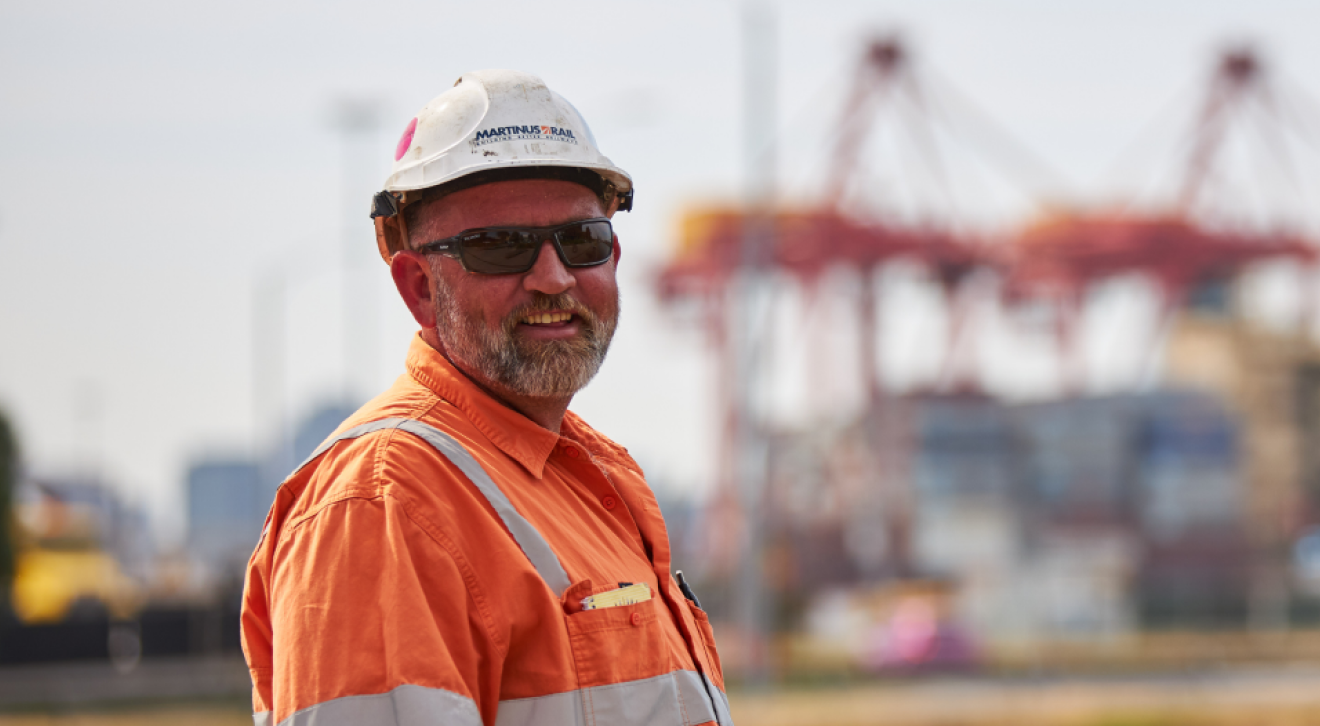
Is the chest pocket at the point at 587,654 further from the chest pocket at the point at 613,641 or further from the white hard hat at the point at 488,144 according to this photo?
the white hard hat at the point at 488,144

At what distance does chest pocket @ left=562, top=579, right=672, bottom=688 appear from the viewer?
2.12m

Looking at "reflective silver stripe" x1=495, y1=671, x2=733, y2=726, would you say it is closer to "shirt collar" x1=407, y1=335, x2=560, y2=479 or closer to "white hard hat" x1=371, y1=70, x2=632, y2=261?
"shirt collar" x1=407, y1=335, x2=560, y2=479

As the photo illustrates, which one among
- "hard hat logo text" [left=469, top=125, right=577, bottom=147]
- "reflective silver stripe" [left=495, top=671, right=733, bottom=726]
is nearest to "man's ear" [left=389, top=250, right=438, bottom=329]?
"hard hat logo text" [left=469, top=125, right=577, bottom=147]

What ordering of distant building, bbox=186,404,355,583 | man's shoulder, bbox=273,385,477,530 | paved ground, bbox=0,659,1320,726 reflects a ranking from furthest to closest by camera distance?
distant building, bbox=186,404,355,583, paved ground, bbox=0,659,1320,726, man's shoulder, bbox=273,385,477,530

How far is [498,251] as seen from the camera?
2.39 metres

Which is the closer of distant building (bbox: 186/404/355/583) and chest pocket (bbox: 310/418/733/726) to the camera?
chest pocket (bbox: 310/418/733/726)

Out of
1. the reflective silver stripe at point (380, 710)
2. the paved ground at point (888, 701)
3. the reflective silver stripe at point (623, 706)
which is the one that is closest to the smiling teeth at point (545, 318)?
the reflective silver stripe at point (623, 706)

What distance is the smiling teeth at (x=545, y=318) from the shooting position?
2.43 m

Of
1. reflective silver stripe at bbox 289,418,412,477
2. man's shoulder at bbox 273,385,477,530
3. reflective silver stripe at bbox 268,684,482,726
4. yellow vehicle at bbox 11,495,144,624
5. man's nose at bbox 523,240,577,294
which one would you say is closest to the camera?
reflective silver stripe at bbox 268,684,482,726

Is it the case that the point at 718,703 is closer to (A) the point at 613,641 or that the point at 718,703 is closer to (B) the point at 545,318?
(A) the point at 613,641

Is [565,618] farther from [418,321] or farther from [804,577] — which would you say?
[804,577]

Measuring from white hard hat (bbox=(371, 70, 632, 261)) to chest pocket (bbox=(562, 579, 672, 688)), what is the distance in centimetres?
67

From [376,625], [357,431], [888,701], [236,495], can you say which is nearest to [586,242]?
[357,431]

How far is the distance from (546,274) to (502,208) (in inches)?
4.7
